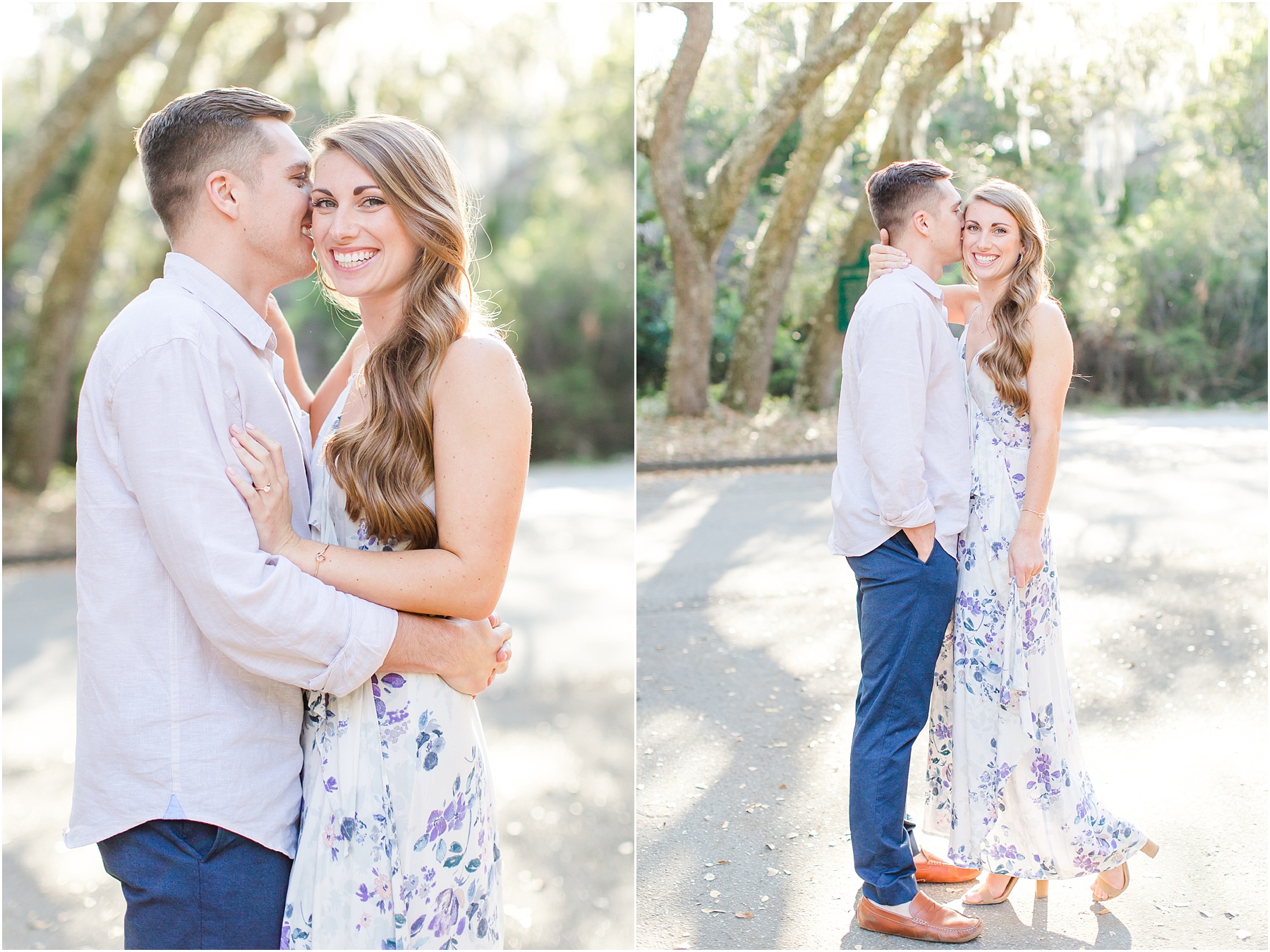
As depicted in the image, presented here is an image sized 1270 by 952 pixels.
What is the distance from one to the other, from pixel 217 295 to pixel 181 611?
53cm

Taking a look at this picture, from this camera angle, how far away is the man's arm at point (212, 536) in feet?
5.38

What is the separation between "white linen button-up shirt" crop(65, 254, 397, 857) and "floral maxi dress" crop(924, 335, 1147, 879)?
176cm

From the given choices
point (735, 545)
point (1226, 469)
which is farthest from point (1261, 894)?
point (1226, 469)

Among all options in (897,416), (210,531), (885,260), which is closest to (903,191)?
(885,260)

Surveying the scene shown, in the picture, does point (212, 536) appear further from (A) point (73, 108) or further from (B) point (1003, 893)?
(A) point (73, 108)

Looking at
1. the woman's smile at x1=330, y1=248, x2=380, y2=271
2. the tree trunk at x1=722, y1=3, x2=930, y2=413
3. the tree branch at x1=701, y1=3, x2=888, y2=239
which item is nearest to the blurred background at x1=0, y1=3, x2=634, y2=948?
the tree trunk at x1=722, y1=3, x2=930, y2=413

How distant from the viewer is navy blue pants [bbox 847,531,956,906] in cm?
278

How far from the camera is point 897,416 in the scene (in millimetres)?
2691

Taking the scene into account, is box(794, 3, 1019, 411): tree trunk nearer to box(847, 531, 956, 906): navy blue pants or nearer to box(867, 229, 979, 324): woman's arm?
box(867, 229, 979, 324): woman's arm

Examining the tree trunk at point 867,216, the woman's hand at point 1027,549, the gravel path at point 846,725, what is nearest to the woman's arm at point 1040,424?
the woman's hand at point 1027,549

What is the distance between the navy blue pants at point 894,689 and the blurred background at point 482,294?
92cm

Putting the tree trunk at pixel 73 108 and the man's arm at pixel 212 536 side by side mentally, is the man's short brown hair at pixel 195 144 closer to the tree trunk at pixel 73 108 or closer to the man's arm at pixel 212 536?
the man's arm at pixel 212 536

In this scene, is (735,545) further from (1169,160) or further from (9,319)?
(1169,160)

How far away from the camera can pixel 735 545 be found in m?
7.61
